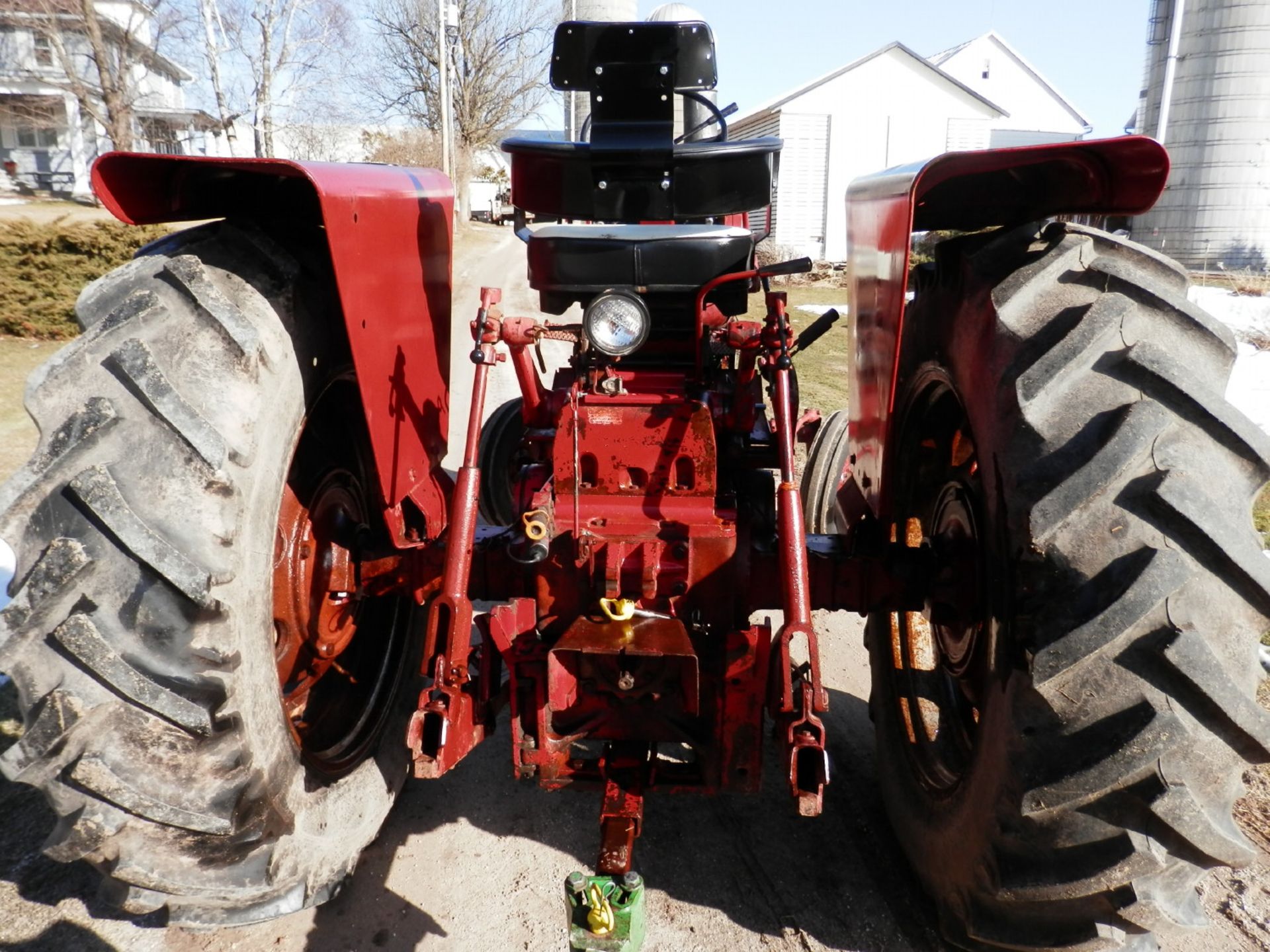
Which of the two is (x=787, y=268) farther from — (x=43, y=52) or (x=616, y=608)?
(x=43, y=52)

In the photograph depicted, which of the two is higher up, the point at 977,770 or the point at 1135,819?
the point at 1135,819

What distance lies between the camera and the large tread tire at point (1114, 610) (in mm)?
1605

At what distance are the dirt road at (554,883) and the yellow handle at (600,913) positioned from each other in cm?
57

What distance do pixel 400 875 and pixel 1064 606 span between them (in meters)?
1.92

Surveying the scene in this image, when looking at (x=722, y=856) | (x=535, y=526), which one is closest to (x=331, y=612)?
(x=535, y=526)

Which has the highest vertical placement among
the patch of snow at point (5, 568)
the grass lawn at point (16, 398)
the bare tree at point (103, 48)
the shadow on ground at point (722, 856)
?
the bare tree at point (103, 48)

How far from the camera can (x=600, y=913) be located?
1.81m

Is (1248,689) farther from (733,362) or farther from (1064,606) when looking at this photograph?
(733,362)

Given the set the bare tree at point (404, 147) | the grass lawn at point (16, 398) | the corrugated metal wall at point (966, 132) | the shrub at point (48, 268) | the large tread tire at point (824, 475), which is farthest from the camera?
the bare tree at point (404, 147)

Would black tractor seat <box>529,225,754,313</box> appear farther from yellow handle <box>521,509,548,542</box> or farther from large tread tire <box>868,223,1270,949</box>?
large tread tire <box>868,223,1270,949</box>

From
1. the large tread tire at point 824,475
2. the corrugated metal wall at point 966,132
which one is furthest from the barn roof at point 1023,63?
the large tread tire at point 824,475

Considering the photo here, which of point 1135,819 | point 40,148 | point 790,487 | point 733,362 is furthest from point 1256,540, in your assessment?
point 40,148

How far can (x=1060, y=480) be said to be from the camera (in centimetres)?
169

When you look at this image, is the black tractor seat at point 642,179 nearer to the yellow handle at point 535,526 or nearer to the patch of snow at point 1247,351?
the yellow handle at point 535,526
